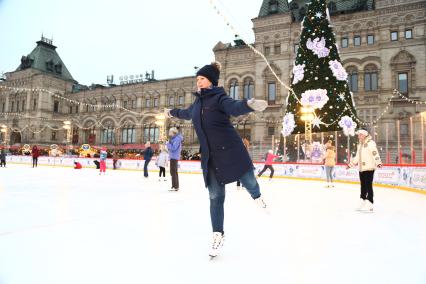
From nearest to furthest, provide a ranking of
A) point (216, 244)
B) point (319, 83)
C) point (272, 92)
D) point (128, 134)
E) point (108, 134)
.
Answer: point (216, 244) → point (319, 83) → point (272, 92) → point (128, 134) → point (108, 134)

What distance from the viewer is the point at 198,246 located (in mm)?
2656

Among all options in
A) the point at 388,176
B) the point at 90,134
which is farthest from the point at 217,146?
the point at 90,134

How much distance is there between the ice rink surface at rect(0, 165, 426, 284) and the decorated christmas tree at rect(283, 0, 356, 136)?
11394mm

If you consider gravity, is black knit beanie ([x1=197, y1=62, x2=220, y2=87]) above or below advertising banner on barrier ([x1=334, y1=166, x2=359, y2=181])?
above

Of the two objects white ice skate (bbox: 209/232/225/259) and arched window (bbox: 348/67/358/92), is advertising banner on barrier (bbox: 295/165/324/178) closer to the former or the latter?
white ice skate (bbox: 209/232/225/259)

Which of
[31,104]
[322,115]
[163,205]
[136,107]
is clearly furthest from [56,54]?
[163,205]

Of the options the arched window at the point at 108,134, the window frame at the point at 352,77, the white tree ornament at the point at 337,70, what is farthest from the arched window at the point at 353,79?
the arched window at the point at 108,134

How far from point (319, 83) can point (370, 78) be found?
10324 millimetres

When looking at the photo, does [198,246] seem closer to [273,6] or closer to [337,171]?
[337,171]

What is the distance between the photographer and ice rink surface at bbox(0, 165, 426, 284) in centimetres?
197

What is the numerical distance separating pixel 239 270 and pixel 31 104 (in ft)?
149

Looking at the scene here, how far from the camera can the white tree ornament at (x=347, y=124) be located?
14.8m

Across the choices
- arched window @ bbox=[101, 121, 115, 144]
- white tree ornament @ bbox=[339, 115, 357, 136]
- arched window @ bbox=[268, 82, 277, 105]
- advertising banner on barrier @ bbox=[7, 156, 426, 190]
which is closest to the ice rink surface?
advertising banner on barrier @ bbox=[7, 156, 426, 190]

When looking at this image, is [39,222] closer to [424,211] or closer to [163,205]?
[163,205]
